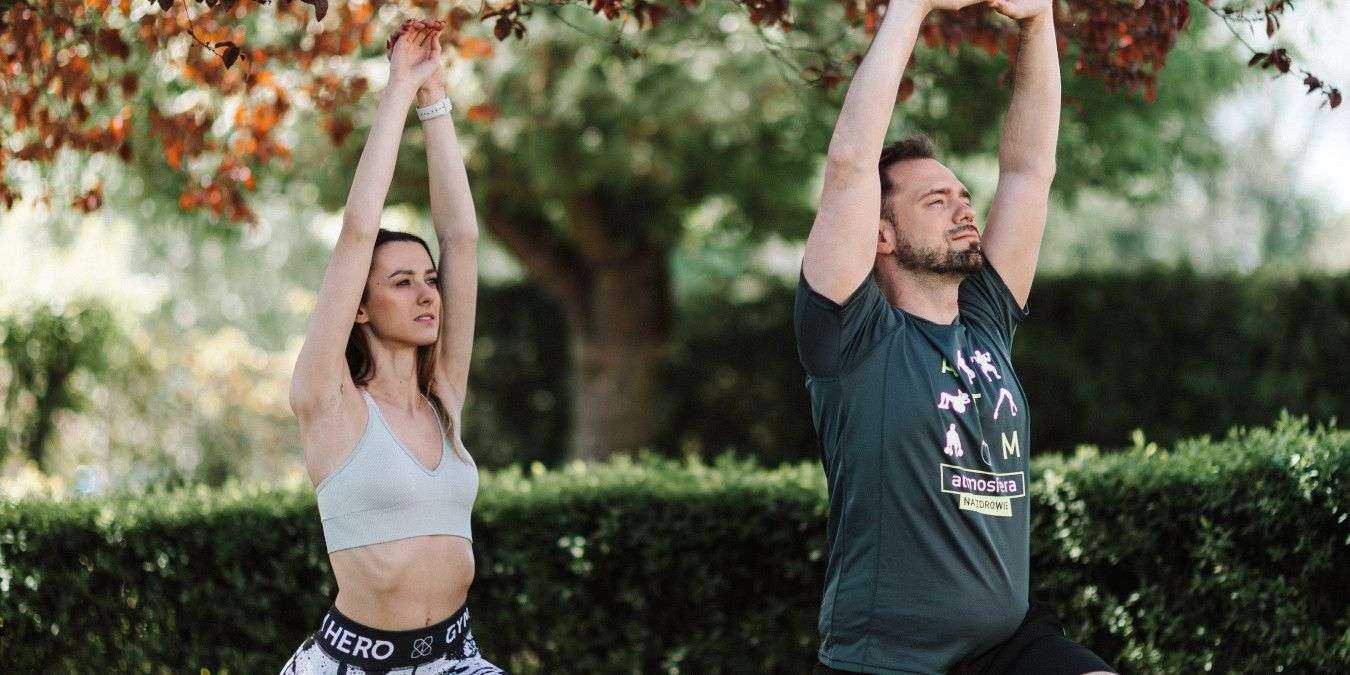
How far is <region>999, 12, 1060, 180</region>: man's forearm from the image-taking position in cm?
358

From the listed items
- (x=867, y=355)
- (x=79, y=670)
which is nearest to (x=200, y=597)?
(x=79, y=670)

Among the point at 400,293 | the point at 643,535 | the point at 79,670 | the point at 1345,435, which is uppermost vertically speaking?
the point at 400,293

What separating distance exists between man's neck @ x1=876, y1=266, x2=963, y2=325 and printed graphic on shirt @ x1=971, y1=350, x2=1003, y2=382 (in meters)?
0.13

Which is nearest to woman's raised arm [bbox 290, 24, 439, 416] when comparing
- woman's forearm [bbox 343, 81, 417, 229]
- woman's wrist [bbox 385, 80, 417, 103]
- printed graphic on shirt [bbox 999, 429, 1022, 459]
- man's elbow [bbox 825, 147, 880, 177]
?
woman's forearm [bbox 343, 81, 417, 229]

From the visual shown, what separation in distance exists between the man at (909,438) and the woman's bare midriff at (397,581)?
998mm

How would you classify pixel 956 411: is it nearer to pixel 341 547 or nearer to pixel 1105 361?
pixel 341 547

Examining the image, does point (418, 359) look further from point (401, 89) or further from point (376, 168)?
point (401, 89)

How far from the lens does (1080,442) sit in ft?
40.3

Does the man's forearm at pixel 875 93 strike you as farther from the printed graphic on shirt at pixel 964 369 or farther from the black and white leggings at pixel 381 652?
the black and white leggings at pixel 381 652

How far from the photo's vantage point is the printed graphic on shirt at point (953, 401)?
3027 millimetres

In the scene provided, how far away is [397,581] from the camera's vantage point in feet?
11.0

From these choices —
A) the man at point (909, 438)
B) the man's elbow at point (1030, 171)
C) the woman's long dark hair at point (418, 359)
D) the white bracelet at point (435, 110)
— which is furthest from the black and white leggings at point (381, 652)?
the man's elbow at point (1030, 171)

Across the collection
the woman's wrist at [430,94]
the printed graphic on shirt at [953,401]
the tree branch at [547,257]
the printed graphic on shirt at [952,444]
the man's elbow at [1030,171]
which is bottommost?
the printed graphic on shirt at [952,444]

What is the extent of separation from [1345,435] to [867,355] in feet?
6.92
